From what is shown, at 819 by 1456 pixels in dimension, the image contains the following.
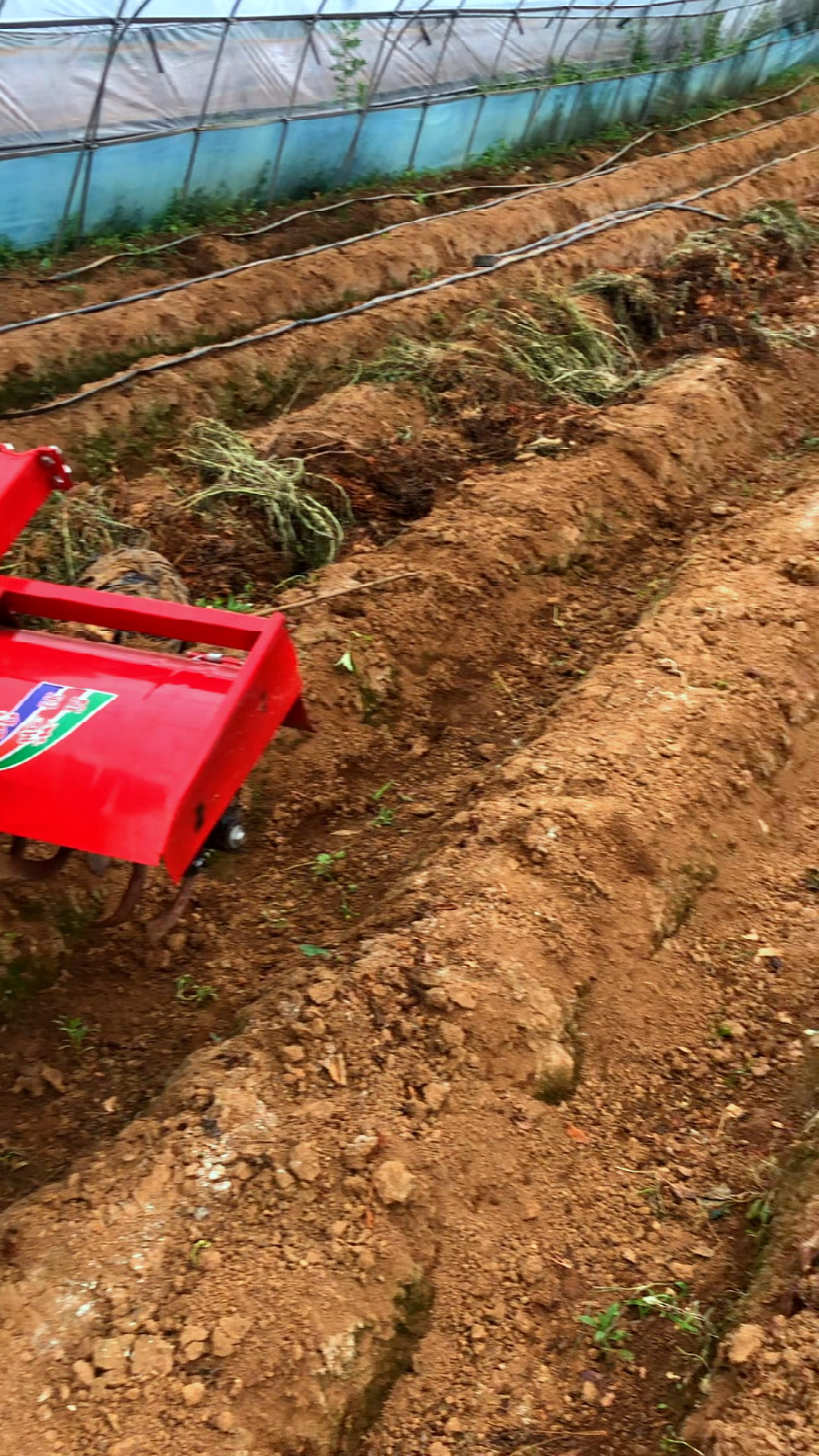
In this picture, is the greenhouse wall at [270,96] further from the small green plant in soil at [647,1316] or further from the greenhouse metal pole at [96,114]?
the small green plant in soil at [647,1316]

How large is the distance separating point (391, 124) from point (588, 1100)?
1183 centimetres

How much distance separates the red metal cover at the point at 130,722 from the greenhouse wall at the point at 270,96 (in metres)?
7.42

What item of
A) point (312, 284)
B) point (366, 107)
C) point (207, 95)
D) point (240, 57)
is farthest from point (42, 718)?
point (366, 107)

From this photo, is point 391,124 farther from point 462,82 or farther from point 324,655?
point 324,655

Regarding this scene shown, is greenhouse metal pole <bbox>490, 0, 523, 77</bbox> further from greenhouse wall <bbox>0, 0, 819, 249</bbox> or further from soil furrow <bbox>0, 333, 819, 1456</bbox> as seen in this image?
soil furrow <bbox>0, 333, 819, 1456</bbox>

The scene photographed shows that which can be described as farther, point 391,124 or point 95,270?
point 391,124

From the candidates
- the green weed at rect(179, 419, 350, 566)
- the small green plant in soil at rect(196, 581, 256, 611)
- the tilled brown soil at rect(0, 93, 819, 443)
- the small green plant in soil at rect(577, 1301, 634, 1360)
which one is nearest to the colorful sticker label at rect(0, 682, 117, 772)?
the small green plant in soil at rect(196, 581, 256, 611)

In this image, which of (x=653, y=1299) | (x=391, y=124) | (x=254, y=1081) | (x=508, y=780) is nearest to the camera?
(x=653, y=1299)

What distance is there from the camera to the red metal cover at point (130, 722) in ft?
8.80

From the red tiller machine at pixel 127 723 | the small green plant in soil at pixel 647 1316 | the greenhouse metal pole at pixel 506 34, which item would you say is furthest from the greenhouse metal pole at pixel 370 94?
the small green plant in soil at pixel 647 1316

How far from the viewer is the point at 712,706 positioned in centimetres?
428

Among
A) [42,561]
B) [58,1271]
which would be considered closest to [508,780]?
[58,1271]

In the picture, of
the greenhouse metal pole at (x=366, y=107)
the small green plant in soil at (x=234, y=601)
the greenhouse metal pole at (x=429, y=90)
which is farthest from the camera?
the greenhouse metal pole at (x=429, y=90)

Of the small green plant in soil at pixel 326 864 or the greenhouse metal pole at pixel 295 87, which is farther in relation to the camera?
the greenhouse metal pole at pixel 295 87
